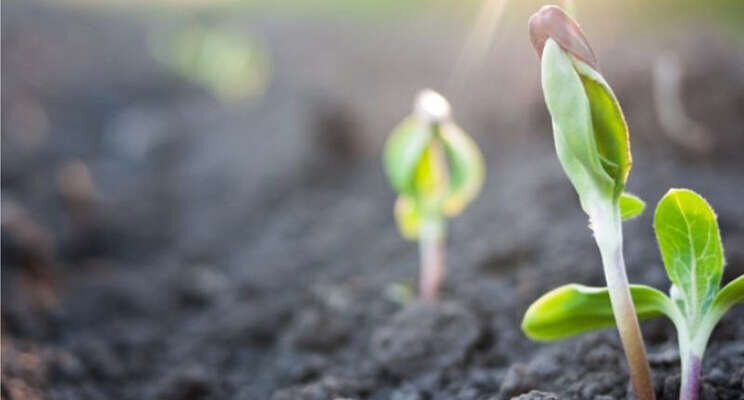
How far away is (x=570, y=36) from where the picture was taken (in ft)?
3.91

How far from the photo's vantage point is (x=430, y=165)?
2.16 m

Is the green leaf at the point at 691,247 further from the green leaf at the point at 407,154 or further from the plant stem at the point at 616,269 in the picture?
the green leaf at the point at 407,154

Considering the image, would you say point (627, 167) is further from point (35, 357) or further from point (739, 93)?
point (739, 93)

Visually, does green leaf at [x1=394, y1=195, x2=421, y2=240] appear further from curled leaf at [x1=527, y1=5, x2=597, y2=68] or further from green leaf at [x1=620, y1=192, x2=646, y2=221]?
curled leaf at [x1=527, y1=5, x2=597, y2=68]

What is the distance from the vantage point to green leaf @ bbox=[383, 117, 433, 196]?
2013 millimetres

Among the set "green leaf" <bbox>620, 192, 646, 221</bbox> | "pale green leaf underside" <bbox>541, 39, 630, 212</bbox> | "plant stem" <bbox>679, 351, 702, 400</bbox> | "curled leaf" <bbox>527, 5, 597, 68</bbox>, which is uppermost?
"curled leaf" <bbox>527, 5, 597, 68</bbox>

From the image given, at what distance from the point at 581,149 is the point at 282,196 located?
99.1 inches

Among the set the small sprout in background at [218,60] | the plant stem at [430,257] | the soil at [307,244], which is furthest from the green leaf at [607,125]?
the small sprout in background at [218,60]

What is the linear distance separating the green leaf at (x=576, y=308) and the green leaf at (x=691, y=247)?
44 mm

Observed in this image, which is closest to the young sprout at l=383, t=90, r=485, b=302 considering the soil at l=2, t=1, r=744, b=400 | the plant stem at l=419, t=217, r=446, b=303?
the plant stem at l=419, t=217, r=446, b=303

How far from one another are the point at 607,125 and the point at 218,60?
11.9ft

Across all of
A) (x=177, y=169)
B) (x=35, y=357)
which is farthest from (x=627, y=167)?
(x=177, y=169)

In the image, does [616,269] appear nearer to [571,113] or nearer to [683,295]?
[683,295]

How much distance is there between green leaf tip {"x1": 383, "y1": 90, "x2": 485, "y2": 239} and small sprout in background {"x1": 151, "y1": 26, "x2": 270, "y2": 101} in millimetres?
2466
